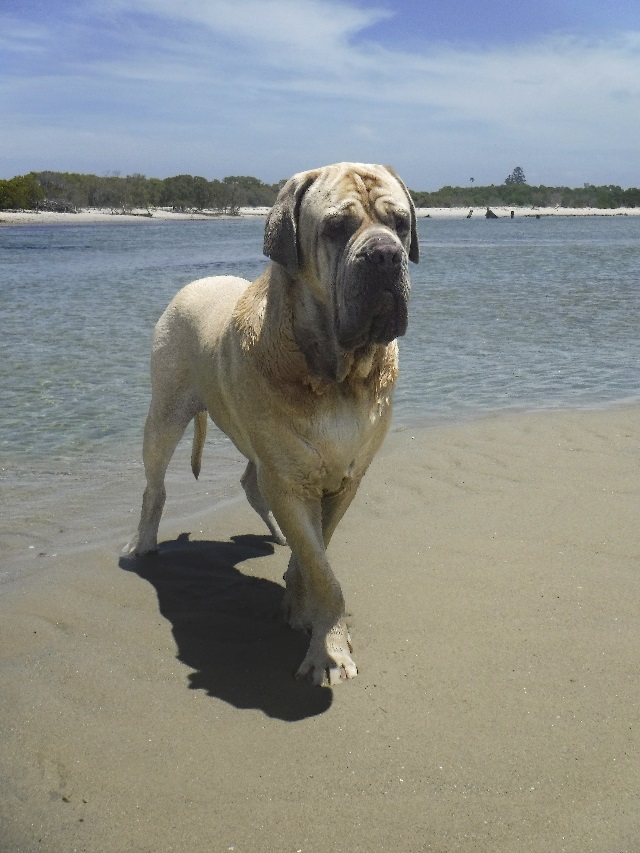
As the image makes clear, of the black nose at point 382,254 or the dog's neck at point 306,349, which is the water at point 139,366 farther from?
the black nose at point 382,254

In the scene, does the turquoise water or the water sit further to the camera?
the turquoise water

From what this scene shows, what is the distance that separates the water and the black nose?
115 inches

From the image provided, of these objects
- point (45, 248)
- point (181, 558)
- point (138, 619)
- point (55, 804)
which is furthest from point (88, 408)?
point (45, 248)

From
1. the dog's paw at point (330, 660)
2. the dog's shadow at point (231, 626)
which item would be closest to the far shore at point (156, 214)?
the dog's shadow at point (231, 626)

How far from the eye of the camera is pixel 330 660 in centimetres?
362

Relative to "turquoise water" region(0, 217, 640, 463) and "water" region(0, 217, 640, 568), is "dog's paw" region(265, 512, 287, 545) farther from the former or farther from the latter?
"turquoise water" region(0, 217, 640, 463)

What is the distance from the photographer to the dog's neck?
3371 mm

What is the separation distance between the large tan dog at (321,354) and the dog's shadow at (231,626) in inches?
6.3

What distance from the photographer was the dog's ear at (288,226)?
10.9 ft

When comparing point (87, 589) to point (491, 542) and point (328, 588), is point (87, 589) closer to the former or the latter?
point (328, 588)

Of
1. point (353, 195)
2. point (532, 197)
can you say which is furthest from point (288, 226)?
point (532, 197)

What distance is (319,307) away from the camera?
3.39 meters

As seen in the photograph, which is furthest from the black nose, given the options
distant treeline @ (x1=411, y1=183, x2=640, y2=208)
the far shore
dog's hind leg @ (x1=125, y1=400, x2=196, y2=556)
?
distant treeline @ (x1=411, y1=183, x2=640, y2=208)

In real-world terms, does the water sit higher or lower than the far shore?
higher
